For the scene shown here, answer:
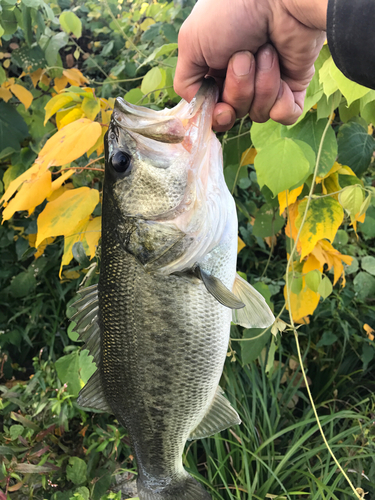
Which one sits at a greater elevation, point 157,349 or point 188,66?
point 188,66

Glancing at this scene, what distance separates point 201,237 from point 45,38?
5.96 feet

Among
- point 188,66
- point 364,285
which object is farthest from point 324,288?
point 188,66

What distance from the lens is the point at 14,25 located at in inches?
67.2

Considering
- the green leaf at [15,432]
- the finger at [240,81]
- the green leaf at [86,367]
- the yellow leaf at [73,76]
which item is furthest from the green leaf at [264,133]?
the green leaf at [15,432]

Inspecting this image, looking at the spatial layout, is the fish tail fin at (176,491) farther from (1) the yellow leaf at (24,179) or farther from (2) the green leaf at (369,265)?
(2) the green leaf at (369,265)

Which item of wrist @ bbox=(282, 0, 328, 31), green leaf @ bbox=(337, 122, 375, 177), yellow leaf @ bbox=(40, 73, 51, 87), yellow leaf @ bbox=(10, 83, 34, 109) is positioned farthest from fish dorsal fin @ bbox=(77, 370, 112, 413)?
yellow leaf @ bbox=(40, 73, 51, 87)

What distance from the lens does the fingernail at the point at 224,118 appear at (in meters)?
0.89

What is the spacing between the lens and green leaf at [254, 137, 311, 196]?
1.00 metres

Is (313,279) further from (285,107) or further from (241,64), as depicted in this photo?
(241,64)

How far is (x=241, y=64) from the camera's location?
2.75 feet

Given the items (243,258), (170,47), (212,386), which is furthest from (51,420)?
(170,47)

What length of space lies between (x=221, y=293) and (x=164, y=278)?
0.16 metres

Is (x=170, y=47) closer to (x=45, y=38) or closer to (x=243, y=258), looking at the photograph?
(x=45, y=38)

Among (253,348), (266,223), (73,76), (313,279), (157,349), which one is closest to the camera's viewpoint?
(157,349)
